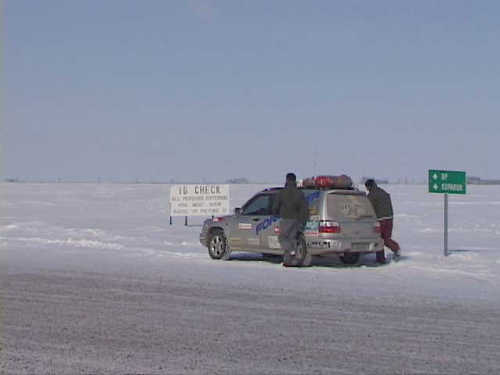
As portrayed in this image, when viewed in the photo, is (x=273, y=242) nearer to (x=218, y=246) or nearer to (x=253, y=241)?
(x=253, y=241)

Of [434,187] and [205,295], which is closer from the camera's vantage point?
[205,295]

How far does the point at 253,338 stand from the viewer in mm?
8359

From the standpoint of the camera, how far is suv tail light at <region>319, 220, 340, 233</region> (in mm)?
15898

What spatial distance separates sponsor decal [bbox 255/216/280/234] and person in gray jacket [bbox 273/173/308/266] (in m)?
0.61

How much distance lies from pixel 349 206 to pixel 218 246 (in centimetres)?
339

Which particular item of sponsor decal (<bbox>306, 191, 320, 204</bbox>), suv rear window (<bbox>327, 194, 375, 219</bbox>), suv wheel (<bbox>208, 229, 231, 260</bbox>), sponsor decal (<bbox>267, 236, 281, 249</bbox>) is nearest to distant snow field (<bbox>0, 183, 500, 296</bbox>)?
suv wheel (<bbox>208, 229, 231, 260</bbox>)

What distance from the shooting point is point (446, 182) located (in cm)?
1916

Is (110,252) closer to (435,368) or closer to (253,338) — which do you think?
(253,338)

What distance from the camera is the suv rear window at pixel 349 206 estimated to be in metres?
16.2

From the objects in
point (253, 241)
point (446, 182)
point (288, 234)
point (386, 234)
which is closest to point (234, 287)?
point (288, 234)

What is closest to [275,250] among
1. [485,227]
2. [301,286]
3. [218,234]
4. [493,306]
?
[218,234]

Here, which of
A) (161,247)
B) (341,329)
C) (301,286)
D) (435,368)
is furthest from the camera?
(161,247)

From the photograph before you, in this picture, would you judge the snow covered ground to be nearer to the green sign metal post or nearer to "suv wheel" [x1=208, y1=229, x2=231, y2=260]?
"suv wheel" [x1=208, y1=229, x2=231, y2=260]

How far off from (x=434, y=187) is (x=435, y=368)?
12.2 meters
